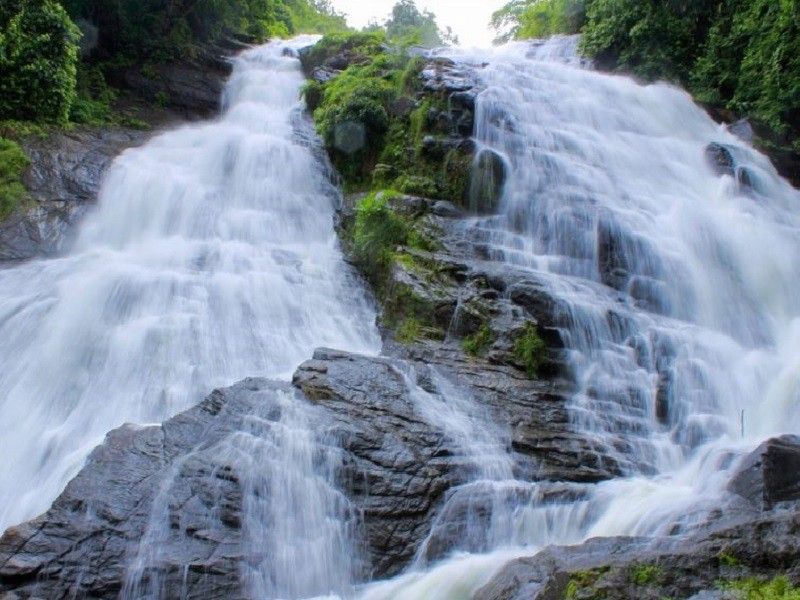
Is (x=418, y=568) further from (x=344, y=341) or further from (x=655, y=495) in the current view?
(x=344, y=341)

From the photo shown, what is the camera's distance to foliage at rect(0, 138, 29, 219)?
12.0m

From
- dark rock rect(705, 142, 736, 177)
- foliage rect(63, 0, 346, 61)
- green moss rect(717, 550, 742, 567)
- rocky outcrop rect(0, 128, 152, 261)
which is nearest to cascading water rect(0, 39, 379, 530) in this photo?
rocky outcrop rect(0, 128, 152, 261)

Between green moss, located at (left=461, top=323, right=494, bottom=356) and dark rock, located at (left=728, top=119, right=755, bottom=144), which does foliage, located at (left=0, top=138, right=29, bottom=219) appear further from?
dark rock, located at (left=728, top=119, right=755, bottom=144)

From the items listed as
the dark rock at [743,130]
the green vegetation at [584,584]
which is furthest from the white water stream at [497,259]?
the green vegetation at [584,584]

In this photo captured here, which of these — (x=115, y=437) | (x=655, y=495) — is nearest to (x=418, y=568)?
(x=655, y=495)

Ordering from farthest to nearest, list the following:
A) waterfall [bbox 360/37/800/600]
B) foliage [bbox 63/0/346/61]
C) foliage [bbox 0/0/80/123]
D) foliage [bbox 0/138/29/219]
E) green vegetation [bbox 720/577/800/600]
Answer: foliage [bbox 63/0/346/61]
foliage [bbox 0/0/80/123]
foliage [bbox 0/138/29/219]
waterfall [bbox 360/37/800/600]
green vegetation [bbox 720/577/800/600]

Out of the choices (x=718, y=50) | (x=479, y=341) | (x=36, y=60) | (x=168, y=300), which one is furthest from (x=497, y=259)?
(x=718, y=50)

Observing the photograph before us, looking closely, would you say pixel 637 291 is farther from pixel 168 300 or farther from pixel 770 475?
pixel 168 300

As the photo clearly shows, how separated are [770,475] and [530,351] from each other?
131 inches

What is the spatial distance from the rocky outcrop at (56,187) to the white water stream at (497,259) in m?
0.40

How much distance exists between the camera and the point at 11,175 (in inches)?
488

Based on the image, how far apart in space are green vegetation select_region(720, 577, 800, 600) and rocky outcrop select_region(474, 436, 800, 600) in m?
0.07

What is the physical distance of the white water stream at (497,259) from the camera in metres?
6.44

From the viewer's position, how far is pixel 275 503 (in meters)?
6.33
